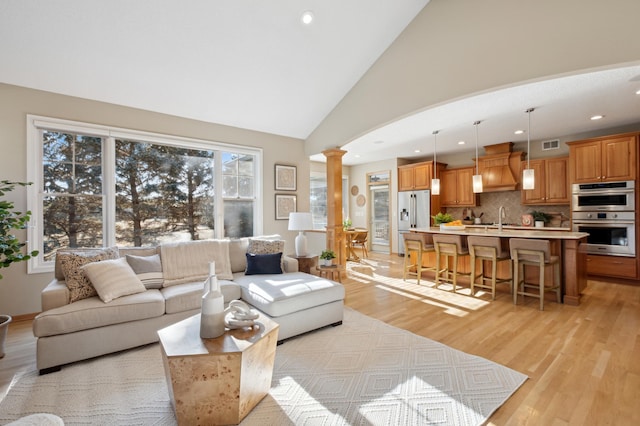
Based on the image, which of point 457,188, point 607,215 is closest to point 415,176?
point 457,188

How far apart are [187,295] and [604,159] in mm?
6885

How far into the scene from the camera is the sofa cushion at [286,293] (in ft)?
8.89

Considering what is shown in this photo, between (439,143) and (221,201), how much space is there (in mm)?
4864

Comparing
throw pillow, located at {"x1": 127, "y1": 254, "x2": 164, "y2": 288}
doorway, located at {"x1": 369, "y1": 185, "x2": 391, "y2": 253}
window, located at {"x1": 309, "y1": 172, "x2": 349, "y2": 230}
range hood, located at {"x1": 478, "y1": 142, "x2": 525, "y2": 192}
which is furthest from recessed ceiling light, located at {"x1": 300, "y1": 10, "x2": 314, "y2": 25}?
doorway, located at {"x1": 369, "y1": 185, "x2": 391, "y2": 253}

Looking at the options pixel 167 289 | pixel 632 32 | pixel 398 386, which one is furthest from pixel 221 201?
pixel 632 32

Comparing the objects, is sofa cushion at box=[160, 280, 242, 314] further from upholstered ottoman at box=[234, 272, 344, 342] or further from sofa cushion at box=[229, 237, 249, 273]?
sofa cushion at box=[229, 237, 249, 273]

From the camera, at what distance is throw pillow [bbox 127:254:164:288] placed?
308 centimetres

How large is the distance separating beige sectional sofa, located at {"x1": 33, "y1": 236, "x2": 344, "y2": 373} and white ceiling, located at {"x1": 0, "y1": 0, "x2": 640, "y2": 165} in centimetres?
212

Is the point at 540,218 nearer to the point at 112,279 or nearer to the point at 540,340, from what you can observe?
the point at 540,340

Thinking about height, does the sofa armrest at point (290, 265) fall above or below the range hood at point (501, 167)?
below

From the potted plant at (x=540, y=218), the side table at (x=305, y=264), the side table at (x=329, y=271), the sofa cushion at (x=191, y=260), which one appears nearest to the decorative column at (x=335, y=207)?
the side table at (x=305, y=264)

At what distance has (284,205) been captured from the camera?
5.47 meters

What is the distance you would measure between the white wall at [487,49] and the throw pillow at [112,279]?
3622mm

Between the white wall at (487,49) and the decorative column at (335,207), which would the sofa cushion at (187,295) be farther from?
the white wall at (487,49)
